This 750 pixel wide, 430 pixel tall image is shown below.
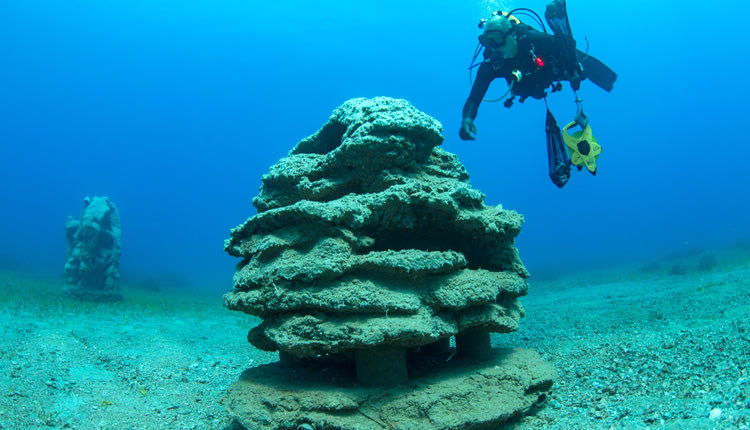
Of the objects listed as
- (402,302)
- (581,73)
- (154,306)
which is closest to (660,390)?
(402,302)

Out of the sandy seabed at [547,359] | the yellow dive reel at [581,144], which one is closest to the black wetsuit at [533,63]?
the yellow dive reel at [581,144]

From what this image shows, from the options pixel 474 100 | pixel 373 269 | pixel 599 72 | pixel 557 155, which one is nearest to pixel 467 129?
pixel 474 100

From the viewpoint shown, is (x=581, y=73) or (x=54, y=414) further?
(x=581, y=73)

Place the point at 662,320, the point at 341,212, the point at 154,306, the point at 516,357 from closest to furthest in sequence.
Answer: the point at 341,212 → the point at 516,357 → the point at 662,320 → the point at 154,306

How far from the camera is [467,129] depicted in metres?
5.43

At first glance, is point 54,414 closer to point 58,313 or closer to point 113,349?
point 113,349

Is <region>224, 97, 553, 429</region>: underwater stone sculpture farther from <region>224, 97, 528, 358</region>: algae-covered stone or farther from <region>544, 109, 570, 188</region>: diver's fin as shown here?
<region>544, 109, 570, 188</region>: diver's fin

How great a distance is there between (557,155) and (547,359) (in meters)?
2.86

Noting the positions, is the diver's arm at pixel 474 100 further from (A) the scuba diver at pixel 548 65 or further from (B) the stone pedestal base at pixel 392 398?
(B) the stone pedestal base at pixel 392 398

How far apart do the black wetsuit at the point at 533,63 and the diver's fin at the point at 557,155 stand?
24.6 inches

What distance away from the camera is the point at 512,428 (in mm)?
3328

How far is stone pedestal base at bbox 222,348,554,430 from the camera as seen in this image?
3.13 metres

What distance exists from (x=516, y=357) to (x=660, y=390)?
1.14 metres

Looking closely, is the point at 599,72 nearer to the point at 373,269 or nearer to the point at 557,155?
the point at 557,155
